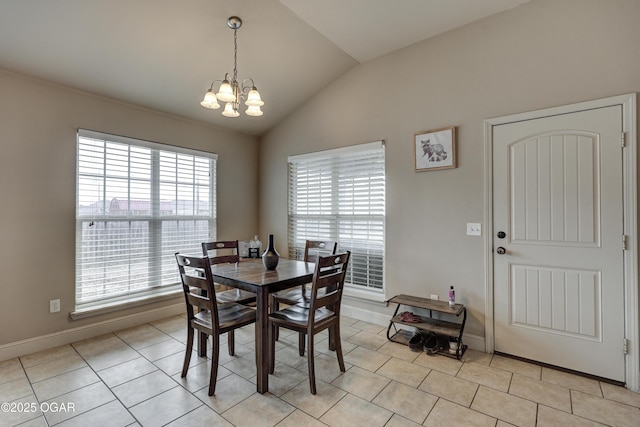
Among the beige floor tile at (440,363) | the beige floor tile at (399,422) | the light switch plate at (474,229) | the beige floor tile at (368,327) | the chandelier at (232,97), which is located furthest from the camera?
the beige floor tile at (368,327)

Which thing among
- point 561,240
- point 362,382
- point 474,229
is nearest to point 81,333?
point 362,382

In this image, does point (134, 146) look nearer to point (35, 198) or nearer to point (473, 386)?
point (35, 198)

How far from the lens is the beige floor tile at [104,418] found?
5.95ft

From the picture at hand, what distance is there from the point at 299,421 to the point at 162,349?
1.67 m

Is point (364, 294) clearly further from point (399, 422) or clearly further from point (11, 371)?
point (11, 371)

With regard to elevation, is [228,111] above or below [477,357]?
above

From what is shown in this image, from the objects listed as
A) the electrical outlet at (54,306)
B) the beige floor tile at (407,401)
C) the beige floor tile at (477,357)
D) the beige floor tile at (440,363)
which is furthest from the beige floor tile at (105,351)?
the beige floor tile at (477,357)

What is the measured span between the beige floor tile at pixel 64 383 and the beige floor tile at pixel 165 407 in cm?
63

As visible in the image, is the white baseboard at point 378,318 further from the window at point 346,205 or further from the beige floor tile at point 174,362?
the beige floor tile at point 174,362

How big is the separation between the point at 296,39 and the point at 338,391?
3.15 meters

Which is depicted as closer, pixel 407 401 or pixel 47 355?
pixel 407 401

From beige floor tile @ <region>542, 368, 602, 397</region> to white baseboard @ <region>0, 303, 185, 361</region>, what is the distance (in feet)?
12.6

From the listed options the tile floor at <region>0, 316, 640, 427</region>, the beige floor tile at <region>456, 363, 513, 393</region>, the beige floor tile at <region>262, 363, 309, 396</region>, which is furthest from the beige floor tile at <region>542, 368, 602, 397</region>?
the beige floor tile at <region>262, 363, 309, 396</region>

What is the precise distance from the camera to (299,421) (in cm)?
183
